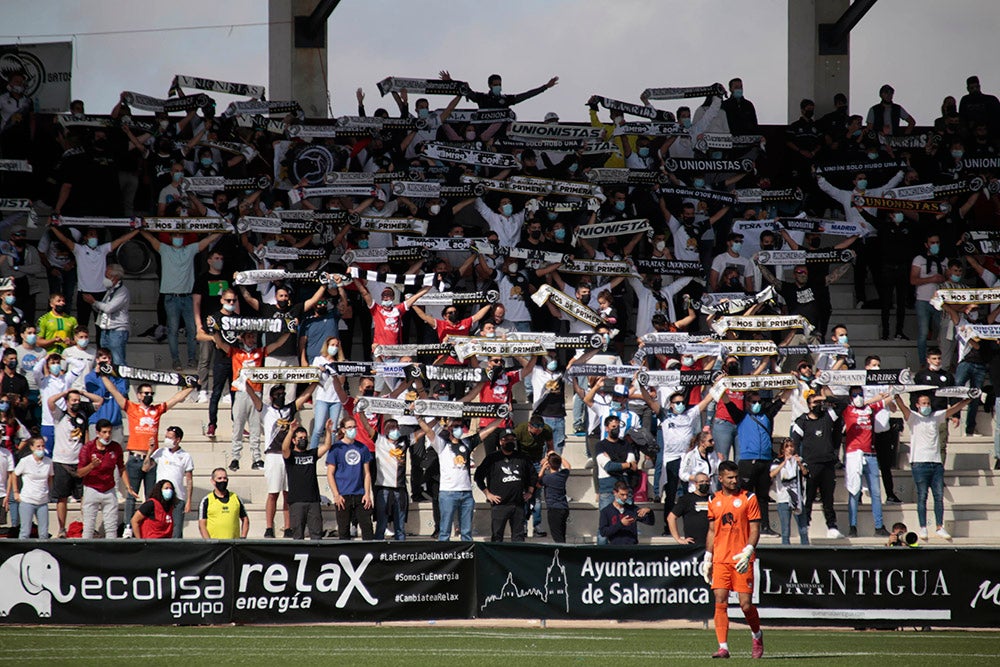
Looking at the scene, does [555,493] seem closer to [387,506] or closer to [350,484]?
[387,506]

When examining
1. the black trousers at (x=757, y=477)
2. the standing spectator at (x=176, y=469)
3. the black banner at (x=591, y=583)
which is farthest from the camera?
the black trousers at (x=757, y=477)

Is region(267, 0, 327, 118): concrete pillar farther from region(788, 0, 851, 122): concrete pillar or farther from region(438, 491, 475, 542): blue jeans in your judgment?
region(438, 491, 475, 542): blue jeans

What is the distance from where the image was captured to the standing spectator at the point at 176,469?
1861 cm

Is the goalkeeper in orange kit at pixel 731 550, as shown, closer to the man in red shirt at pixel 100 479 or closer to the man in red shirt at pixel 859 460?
the man in red shirt at pixel 859 460

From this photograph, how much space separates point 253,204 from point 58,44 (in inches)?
242

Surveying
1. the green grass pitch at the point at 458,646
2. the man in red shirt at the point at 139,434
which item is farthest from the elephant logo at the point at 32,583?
the man in red shirt at the point at 139,434

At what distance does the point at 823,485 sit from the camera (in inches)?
776

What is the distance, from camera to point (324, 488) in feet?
67.7

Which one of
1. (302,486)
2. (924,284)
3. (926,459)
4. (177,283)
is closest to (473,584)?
(302,486)

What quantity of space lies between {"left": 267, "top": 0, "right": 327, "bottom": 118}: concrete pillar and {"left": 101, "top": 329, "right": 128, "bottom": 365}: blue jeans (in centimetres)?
877

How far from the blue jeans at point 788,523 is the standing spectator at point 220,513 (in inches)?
296

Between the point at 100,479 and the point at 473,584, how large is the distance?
17.8 ft

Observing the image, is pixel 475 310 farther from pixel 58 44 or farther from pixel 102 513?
pixel 58 44

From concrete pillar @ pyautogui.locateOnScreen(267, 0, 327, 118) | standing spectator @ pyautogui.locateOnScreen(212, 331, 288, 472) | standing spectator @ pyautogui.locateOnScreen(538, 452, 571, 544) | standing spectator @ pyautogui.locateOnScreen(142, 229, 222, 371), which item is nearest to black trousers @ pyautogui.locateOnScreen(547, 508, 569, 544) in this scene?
standing spectator @ pyautogui.locateOnScreen(538, 452, 571, 544)
